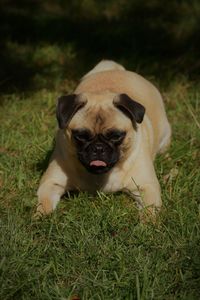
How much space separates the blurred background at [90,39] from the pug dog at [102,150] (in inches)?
92.5

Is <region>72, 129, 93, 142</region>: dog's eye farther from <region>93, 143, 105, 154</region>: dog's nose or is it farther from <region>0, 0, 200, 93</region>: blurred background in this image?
<region>0, 0, 200, 93</region>: blurred background

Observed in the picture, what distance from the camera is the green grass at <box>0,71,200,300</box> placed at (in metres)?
3.74

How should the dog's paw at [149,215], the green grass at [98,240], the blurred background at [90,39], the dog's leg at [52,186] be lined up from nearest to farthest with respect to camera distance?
the green grass at [98,240]
the dog's paw at [149,215]
the dog's leg at [52,186]
the blurred background at [90,39]

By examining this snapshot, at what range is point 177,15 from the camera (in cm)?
946

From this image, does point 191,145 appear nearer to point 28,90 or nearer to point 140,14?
point 28,90

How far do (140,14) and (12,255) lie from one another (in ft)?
21.1

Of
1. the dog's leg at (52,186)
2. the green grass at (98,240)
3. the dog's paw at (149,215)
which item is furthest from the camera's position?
the dog's leg at (52,186)

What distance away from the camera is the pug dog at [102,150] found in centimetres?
471

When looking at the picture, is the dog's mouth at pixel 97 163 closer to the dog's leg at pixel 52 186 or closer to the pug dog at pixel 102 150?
the pug dog at pixel 102 150

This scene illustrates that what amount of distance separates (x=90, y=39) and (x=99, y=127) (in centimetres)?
424

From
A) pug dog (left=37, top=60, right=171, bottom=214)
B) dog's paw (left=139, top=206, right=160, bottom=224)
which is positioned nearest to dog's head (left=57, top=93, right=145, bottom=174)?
pug dog (left=37, top=60, right=171, bottom=214)

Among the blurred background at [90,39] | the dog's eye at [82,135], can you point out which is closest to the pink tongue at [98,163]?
the dog's eye at [82,135]

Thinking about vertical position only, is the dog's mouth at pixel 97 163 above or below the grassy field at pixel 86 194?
above

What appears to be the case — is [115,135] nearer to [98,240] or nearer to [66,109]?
[66,109]
